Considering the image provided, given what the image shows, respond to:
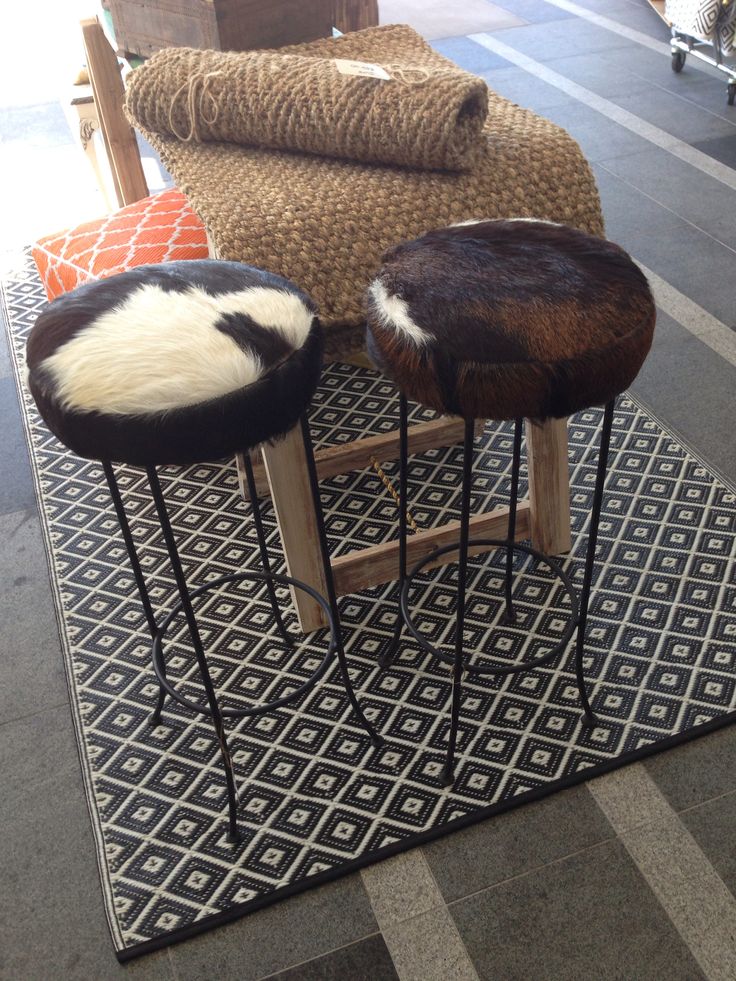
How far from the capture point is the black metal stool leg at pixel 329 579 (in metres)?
1.26

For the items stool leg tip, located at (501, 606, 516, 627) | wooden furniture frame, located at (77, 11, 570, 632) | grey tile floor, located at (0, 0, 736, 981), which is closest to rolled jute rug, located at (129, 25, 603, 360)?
wooden furniture frame, located at (77, 11, 570, 632)

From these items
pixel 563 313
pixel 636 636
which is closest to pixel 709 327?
pixel 636 636

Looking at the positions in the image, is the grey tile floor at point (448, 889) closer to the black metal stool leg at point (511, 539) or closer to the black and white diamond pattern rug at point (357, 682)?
the black and white diamond pattern rug at point (357, 682)

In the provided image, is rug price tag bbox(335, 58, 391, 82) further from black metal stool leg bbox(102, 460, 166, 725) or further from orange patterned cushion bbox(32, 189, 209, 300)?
black metal stool leg bbox(102, 460, 166, 725)

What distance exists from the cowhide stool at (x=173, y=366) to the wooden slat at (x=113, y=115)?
1.58 metres

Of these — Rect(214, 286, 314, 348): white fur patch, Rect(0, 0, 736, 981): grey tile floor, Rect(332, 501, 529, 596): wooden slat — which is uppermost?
Rect(214, 286, 314, 348): white fur patch

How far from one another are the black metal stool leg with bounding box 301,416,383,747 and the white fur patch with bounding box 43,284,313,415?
183 millimetres

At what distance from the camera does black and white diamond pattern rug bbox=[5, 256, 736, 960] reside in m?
1.35

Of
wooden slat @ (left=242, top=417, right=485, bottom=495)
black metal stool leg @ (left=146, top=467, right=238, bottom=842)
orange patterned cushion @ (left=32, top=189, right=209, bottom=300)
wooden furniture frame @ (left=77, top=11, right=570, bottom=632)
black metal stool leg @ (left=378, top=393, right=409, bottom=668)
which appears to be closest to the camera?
black metal stool leg @ (left=146, top=467, right=238, bottom=842)

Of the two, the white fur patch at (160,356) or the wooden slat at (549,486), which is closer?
the white fur patch at (160,356)

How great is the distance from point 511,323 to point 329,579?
46 cm

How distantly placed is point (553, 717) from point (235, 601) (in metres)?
0.57

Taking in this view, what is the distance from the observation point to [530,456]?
1.63 m

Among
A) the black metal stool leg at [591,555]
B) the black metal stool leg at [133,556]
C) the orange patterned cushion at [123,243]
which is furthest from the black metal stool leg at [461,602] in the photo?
the orange patterned cushion at [123,243]
